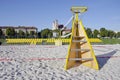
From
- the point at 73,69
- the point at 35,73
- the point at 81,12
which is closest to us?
the point at 35,73

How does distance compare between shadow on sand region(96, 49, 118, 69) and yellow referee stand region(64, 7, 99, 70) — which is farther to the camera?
shadow on sand region(96, 49, 118, 69)

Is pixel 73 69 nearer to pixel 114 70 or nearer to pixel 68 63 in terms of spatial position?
pixel 68 63

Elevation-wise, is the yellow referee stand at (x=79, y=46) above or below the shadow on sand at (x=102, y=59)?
above

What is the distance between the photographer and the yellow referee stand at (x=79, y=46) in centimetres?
833

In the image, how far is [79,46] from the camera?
904 cm

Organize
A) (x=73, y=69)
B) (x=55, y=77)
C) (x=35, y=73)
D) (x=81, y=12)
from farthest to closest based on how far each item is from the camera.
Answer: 1. (x=81, y=12)
2. (x=73, y=69)
3. (x=35, y=73)
4. (x=55, y=77)

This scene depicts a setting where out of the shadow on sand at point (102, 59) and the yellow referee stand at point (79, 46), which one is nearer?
the yellow referee stand at point (79, 46)

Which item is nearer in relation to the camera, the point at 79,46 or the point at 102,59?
the point at 79,46

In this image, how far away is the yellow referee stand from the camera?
27.3ft

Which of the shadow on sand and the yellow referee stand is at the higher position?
the yellow referee stand

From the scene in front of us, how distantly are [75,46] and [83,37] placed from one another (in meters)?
0.54

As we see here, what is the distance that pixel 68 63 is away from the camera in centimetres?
820

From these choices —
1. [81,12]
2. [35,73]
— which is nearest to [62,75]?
[35,73]

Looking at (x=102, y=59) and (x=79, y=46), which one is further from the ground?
(x=79, y=46)
